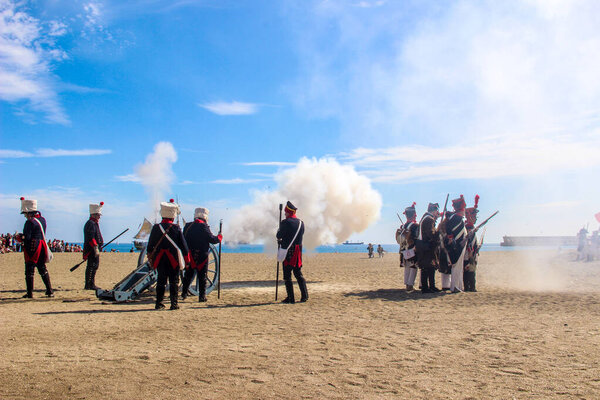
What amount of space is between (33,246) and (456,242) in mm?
9550

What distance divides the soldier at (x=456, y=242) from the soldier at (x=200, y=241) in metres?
5.46

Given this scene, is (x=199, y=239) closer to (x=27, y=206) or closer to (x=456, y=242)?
(x=27, y=206)

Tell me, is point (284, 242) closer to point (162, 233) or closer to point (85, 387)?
point (162, 233)

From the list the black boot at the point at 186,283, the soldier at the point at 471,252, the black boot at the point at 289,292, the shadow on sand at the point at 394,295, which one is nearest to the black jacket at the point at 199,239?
the black boot at the point at 186,283

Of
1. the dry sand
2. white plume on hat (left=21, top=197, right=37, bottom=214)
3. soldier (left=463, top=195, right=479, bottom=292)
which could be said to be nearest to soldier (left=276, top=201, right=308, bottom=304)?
the dry sand

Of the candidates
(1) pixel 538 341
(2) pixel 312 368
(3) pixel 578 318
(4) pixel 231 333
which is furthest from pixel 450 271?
(2) pixel 312 368

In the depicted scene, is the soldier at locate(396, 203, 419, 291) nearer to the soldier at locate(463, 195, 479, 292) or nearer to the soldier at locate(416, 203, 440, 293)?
the soldier at locate(416, 203, 440, 293)

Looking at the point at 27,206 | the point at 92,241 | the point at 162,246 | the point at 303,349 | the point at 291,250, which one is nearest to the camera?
the point at 303,349

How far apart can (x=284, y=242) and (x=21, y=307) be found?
5.12m

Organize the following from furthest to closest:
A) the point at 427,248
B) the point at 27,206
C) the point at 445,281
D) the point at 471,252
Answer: the point at 445,281, the point at 471,252, the point at 427,248, the point at 27,206

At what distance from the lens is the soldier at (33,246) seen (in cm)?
1008

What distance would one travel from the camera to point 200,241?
968cm

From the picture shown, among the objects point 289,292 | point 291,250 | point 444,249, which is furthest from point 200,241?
point 444,249

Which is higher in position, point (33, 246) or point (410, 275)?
point (33, 246)
